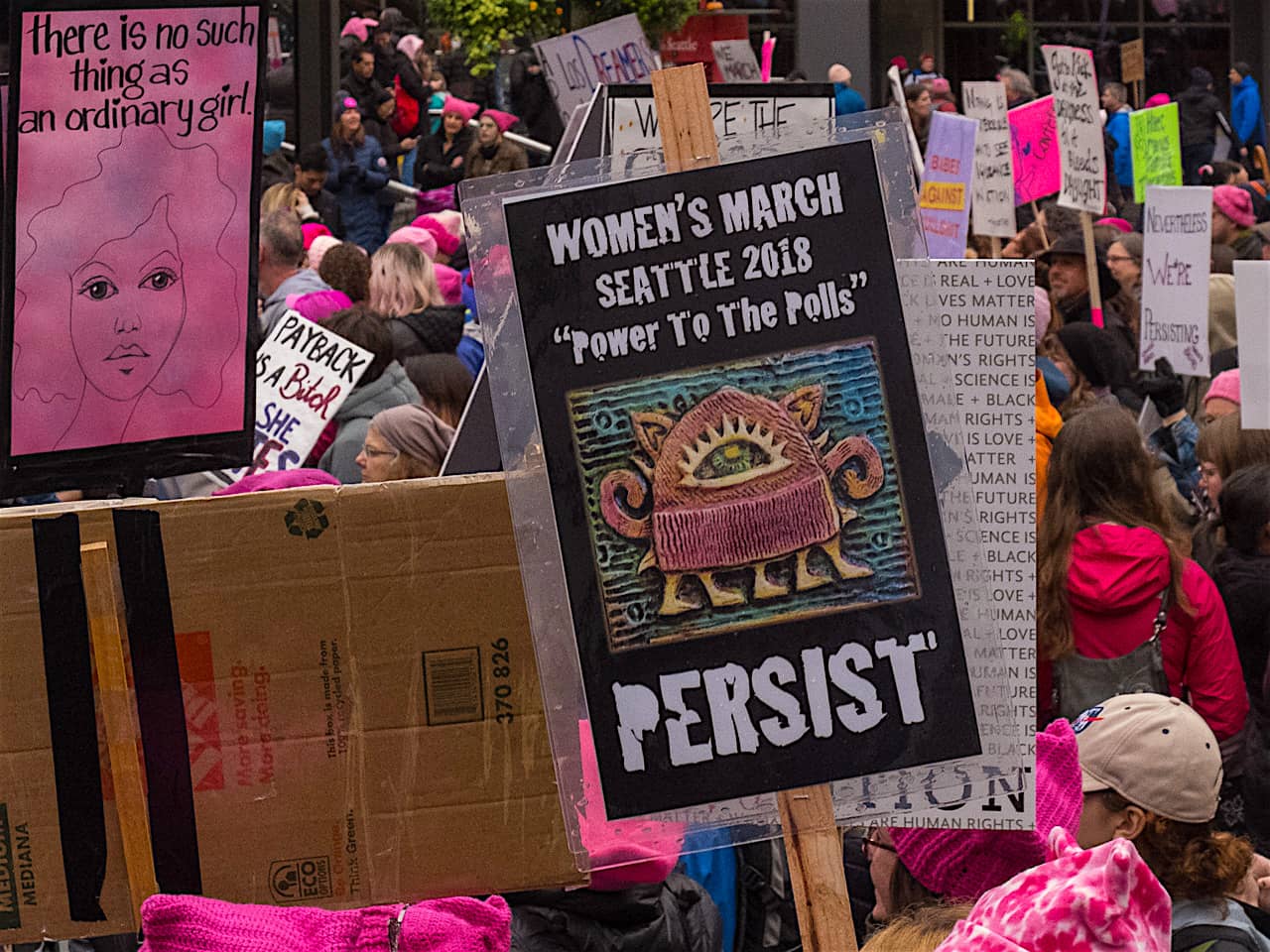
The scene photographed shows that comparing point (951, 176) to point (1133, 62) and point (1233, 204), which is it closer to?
point (1233, 204)

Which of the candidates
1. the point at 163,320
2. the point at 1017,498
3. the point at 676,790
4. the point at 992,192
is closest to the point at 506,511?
the point at 676,790

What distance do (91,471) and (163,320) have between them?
0.25 meters

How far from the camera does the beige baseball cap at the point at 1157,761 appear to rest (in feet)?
9.67

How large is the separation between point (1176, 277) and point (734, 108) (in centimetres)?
421

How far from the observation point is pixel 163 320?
105 inches

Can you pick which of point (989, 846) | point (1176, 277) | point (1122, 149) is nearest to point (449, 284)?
point (1176, 277)

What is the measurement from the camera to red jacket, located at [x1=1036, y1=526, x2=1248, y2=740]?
13.8 feet

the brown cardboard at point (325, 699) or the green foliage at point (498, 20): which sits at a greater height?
the green foliage at point (498, 20)

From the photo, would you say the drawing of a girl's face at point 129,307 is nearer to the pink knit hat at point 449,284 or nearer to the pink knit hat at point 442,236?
the pink knit hat at point 449,284

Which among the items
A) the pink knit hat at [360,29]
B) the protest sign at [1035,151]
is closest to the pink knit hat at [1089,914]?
the protest sign at [1035,151]

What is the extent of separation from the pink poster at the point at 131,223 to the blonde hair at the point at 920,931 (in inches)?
47.4

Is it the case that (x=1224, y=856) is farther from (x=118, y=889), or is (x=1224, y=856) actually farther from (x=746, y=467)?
(x=118, y=889)

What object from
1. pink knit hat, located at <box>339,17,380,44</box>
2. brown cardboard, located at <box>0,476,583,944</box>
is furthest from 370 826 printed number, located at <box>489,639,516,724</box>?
pink knit hat, located at <box>339,17,380,44</box>

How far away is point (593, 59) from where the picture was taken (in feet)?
25.3
